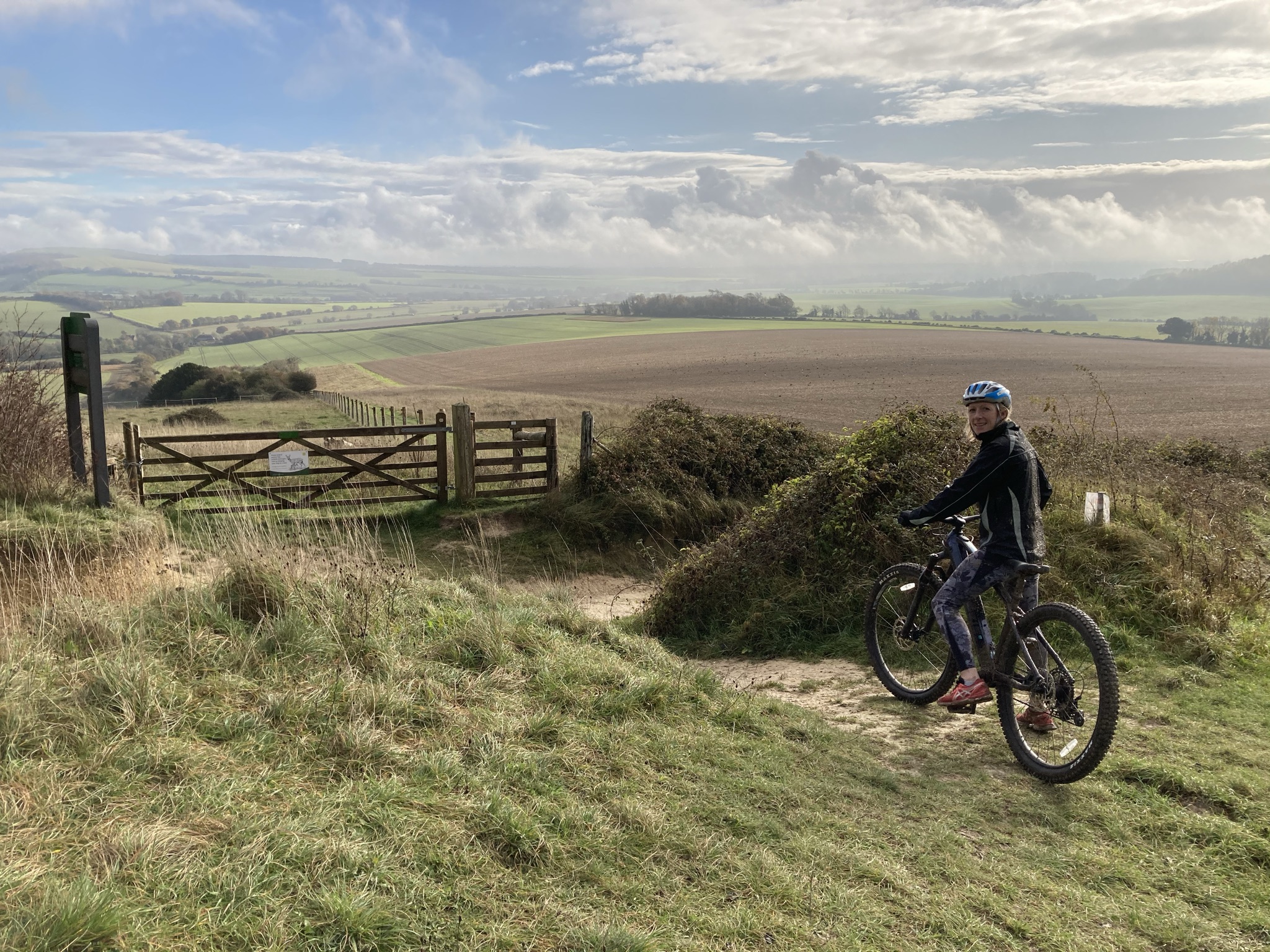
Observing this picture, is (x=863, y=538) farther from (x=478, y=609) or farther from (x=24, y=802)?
(x=24, y=802)

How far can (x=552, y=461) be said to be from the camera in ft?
51.1

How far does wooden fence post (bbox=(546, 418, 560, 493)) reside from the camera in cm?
1536

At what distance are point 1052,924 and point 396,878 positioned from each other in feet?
8.74

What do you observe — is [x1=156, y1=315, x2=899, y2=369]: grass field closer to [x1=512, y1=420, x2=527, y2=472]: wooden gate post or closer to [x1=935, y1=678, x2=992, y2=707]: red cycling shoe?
[x1=512, y1=420, x2=527, y2=472]: wooden gate post

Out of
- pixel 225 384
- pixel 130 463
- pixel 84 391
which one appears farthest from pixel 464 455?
pixel 225 384

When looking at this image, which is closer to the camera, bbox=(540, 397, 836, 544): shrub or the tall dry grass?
the tall dry grass

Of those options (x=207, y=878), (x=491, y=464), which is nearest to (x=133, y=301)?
(x=491, y=464)

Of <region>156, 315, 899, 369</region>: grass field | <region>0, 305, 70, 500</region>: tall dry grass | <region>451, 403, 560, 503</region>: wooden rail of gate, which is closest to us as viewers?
<region>0, 305, 70, 500</region>: tall dry grass

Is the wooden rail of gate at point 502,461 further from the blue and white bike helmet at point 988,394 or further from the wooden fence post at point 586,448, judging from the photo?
the blue and white bike helmet at point 988,394

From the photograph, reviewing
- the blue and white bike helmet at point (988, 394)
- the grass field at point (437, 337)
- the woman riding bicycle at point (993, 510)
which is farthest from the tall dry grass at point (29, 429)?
the grass field at point (437, 337)

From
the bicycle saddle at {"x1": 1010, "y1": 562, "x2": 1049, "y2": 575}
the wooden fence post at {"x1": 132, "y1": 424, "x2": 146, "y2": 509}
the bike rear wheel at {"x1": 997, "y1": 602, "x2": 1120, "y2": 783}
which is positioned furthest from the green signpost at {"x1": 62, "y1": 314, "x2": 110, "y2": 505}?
the bike rear wheel at {"x1": 997, "y1": 602, "x2": 1120, "y2": 783}

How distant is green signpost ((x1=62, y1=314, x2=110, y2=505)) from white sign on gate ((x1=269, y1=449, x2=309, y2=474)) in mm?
2786

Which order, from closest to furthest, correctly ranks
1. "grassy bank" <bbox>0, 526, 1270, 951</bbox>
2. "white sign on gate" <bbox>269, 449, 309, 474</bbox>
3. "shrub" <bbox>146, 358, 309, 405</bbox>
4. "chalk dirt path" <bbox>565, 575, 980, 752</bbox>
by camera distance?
"grassy bank" <bbox>0, 526, 1270, 951</bbox> → "chalk dirt path" <bbox>565, 575, 980, 752</bbox> → "white sign on gate" <bbox>269, 449, 309, 474</bbox> → "shrub" <bbox>146, 358, 309, 405</bbox>

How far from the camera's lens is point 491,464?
15.3 metres
